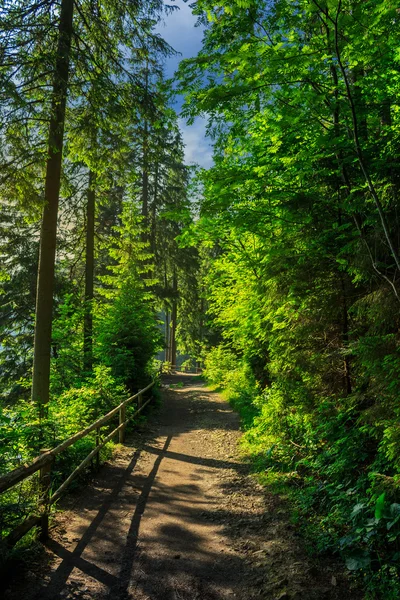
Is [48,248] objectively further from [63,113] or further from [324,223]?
[324,223]

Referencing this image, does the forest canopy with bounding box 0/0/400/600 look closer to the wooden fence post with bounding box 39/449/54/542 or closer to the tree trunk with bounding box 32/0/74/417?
the tree trunk with bounding box 32/0/74/417

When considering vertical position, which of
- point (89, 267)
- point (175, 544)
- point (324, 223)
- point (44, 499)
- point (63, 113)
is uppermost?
point (63, 113)

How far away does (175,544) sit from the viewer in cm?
475

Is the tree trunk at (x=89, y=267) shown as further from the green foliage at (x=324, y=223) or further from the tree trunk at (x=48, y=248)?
the green foliage at (x=324, y=223)

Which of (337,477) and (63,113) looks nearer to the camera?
(337,477)

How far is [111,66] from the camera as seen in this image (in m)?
8.59

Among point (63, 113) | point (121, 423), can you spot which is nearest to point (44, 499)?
point (121, 423)

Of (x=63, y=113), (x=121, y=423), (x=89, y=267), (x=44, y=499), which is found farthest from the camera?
(x=89, y=267)

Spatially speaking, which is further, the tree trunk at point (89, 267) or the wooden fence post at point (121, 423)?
the tree trunk at point (89, 267)

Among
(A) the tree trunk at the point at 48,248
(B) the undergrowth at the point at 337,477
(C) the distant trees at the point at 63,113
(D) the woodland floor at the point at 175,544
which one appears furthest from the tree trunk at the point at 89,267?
(B) the undergrowth at the point at 337,477

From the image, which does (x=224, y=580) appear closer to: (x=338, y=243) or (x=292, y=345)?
(x=292, y=345)

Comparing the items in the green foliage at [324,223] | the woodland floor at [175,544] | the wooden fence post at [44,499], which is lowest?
the woodland floor at [175,544]

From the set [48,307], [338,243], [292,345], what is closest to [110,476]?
[48,307]

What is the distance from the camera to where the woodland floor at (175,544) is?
373cm
